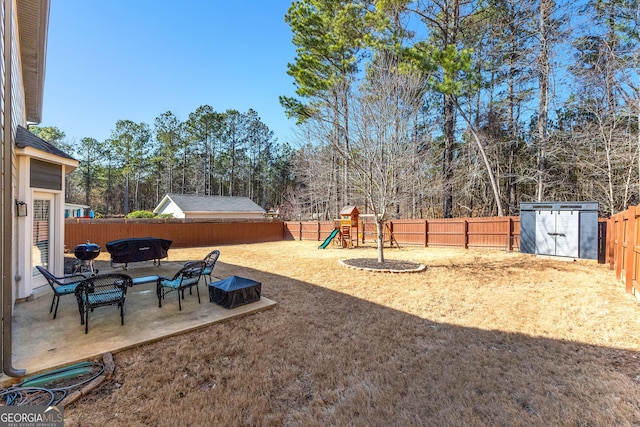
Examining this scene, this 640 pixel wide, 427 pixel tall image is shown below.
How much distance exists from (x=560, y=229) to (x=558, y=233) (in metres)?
0.15

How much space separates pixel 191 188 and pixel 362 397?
3754 centimetres

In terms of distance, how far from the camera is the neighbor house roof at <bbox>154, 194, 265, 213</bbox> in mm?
22166

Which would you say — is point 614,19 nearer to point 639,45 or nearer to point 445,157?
point 639,45

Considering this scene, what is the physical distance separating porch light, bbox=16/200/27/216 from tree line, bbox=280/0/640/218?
264 inches

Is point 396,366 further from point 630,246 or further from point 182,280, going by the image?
point 630,246

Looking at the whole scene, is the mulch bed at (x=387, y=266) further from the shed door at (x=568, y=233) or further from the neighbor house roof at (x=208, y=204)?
the neighbor house roof at (x=208, y=204)

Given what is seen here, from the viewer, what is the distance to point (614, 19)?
11047 millimetres

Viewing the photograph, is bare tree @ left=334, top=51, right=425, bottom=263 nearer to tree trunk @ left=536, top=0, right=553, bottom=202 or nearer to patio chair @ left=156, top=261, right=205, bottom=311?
patio chair @ left=156, top=261, right=205, bottom=311

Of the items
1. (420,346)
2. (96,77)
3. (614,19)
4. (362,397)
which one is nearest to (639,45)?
(614,19)

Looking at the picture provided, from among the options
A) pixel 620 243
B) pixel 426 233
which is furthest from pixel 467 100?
pixel 620 243

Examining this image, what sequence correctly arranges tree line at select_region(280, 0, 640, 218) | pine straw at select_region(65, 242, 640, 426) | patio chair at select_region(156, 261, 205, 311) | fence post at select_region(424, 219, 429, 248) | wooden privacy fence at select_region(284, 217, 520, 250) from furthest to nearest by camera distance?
1. fence post at select_region(424, 219, 429, 248)
2. wooden privacy fence at select_region(284, 217, 520, 250)
3. tree line at select_region(280, 0, 640, 218)
4. patio chair at select_region(156, 261, 205, 311)
5. pine straw at select_region(65, 242, 640, 426)

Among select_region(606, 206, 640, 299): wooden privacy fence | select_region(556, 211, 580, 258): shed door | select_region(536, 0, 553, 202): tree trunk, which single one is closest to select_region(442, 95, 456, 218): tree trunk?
select_region(536, 0, 553, 202): tree trunk

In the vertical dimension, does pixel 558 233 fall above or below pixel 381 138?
below

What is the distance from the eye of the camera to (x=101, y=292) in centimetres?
399
